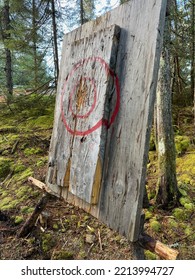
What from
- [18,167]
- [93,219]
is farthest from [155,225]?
[18,167]

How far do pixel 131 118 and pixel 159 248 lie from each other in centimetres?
72

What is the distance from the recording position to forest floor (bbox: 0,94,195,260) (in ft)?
7.30

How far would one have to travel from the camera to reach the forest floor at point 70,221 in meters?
2.23

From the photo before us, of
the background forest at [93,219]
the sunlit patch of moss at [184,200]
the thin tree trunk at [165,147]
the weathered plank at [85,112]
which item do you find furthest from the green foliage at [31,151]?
the weathered plank at [85,112]

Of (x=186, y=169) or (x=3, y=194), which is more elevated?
(x=186, y=169)

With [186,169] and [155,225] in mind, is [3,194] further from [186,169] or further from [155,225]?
[186,169]

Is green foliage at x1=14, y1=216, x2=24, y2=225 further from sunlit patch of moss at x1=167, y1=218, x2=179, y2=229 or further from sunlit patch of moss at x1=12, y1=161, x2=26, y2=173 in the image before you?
sunlit patch of moss at x1=167, y1=218, x2=179, y2=229

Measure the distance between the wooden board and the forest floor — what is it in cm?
132

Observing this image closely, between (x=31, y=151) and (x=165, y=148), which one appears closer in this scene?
(x=165, y=148)

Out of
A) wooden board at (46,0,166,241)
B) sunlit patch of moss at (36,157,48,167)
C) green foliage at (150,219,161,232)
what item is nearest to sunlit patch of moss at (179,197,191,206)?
green foliage at (150,219,161,232)

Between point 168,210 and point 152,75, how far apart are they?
2253 mm

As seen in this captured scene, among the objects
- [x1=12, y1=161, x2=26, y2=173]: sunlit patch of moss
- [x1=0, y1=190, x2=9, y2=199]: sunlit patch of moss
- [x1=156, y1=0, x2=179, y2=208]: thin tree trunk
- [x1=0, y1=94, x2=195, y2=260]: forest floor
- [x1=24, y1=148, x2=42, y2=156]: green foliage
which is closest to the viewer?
[x1=0, y1=94, x2=195, y2=260]: forest floor

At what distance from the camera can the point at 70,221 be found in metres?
2.66
